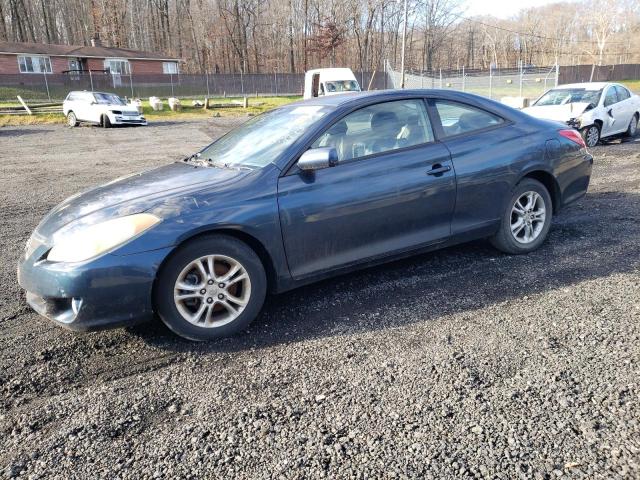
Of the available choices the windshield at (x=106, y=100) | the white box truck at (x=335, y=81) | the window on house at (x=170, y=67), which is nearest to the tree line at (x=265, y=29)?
the window on house at (x=170, y=67)

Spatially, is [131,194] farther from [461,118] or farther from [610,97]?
[610,97]

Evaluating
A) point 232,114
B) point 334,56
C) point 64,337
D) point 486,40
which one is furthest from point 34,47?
point 486,40

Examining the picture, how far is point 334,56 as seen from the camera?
223 ft

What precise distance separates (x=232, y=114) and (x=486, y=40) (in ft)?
242

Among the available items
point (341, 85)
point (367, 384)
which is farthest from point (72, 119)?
point (367, 384)

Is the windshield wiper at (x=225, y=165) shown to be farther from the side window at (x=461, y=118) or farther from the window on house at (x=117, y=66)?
the window on house at (x=117, y=66)

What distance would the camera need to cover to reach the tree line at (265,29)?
213ft

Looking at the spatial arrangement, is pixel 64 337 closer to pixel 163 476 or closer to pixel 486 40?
pixel 163 476

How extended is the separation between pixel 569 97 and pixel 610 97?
3.13ft

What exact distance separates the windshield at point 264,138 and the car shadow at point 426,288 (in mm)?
1148

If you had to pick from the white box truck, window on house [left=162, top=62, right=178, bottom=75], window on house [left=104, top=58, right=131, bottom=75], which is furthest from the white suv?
window on house [left=162, top=62, right=178, bottom=75]

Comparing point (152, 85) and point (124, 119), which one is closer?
point (124, 119)

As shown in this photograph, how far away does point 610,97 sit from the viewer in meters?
12.1

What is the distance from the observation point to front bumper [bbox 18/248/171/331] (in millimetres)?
2930
